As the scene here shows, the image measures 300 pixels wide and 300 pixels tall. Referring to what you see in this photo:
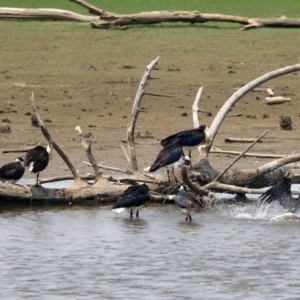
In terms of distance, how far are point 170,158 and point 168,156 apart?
32mm

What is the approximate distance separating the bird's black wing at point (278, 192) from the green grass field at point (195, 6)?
46.9ft

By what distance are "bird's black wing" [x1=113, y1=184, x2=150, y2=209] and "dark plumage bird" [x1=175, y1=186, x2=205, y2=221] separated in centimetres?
31

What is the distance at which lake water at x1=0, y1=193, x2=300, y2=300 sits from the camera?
8.56m

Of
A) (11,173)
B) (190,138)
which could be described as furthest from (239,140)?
(11,173)

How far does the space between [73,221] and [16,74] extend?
26.0 feet

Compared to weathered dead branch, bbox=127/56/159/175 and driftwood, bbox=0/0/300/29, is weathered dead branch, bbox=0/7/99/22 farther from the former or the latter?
weathered dead branch, bbox=127/56/159/175

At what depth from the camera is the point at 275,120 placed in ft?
53.5

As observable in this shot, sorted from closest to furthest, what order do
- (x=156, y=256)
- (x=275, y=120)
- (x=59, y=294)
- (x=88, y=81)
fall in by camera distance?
(x=59, y=294), (x=156, y=256), (x=275, y=120), (x=88, y=81)

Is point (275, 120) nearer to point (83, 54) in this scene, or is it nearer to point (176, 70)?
point (176, 70)

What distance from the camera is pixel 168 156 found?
1120 cm

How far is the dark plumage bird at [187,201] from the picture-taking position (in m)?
10.7

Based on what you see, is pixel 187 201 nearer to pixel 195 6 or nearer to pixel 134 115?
pixel 134 115

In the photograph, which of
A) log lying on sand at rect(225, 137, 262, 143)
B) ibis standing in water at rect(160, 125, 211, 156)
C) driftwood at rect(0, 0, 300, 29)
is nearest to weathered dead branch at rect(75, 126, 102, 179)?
ibis standing in water at rect(160, 125, 211, 156)

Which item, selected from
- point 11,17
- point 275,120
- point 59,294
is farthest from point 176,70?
point 59,294
